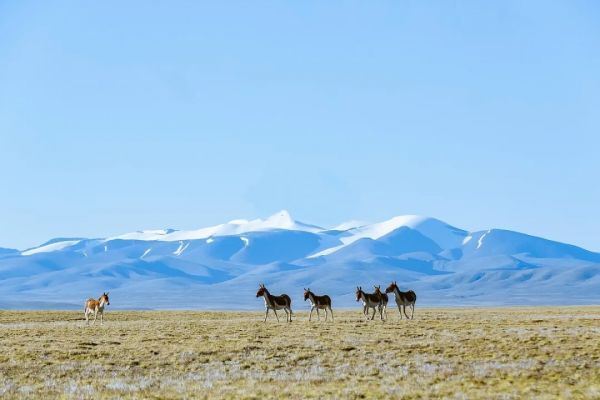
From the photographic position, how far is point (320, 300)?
52.9 m

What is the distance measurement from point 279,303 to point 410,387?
94.6 ft

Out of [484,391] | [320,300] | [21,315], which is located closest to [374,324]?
[320,300]

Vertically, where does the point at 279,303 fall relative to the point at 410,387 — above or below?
above

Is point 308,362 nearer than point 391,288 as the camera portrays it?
Yes

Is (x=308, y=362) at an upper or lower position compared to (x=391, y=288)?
lower

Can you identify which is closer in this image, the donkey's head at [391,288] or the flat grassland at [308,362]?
the flat grassland at [308,362]

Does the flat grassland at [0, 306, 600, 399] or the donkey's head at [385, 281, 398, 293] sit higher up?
the donkey's head at [385, 281, 398, 293]

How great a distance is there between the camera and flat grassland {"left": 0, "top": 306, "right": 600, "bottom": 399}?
23891mm

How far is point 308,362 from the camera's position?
3042cm

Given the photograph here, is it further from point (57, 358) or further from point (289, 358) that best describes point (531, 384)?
point (57, 358)

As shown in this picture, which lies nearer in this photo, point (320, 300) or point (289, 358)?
point (289, 358)

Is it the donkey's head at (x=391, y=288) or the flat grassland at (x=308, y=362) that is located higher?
the donkey's head at (x=391, y=288)

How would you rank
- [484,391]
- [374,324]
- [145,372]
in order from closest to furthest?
[484,391], [145,372], [374,324]

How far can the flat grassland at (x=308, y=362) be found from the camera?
23.9 meters
